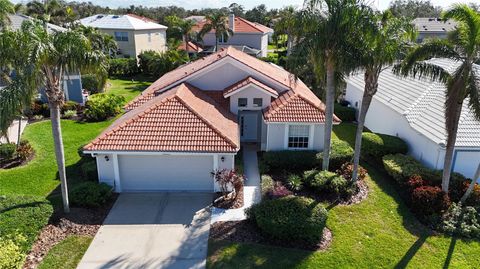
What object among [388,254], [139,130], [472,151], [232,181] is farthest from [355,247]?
[139,130]

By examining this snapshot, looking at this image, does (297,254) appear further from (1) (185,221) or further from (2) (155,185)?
(2) (155,185)

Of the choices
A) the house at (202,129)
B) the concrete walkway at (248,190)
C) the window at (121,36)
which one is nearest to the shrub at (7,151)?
the house at (202,129)

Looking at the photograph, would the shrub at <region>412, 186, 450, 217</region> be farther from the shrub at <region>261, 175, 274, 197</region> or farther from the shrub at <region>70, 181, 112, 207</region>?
the shrub at <region>70, 181, 112, 207</region>

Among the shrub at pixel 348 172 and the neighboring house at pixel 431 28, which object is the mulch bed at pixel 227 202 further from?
the neighboring house at pixel 431 28

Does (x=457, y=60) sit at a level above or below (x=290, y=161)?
above

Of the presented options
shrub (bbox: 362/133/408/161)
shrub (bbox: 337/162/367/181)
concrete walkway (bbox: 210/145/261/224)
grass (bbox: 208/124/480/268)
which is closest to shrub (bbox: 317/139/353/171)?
shrub (bbox: 337/162/367/181)

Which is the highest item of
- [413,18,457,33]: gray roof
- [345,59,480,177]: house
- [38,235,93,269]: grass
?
[413,18,457,33]: gray roof

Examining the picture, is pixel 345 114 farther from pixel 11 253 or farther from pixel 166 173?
pixel 11 253

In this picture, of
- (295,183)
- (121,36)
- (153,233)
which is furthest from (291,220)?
(121,36)
